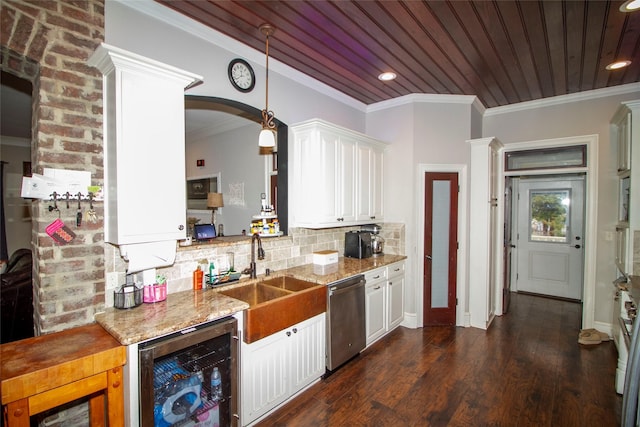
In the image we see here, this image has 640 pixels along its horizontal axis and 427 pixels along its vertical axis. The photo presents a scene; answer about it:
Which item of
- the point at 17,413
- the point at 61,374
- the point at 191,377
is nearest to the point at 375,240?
the point at 191,377

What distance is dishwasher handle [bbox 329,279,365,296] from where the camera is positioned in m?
2.84

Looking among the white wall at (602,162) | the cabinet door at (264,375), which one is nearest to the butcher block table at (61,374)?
the cabinet door at (264,375)

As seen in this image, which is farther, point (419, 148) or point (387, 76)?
point (419, 148)

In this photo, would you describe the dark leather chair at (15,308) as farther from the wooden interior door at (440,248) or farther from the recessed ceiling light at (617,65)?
the recessed ceiling light at (617,65)

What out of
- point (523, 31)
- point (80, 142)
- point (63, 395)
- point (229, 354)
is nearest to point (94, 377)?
point (63, 395)

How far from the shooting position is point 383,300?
3598mm

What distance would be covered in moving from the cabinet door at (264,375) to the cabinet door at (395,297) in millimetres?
1666

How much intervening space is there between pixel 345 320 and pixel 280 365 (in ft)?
2.75

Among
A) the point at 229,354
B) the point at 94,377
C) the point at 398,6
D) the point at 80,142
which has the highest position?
the point at 398,6

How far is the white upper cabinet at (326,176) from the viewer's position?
3.20m

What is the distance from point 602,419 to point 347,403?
74.3 inches

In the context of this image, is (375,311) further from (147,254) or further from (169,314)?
(147,254)

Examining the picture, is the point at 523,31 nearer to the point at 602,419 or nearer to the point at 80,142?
the point at 602,419

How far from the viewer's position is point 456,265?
13.4 ft
